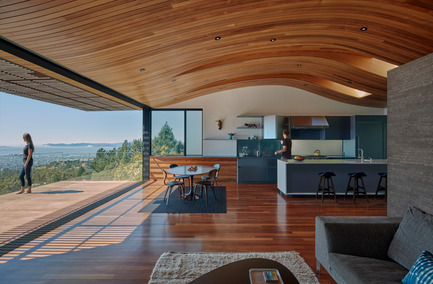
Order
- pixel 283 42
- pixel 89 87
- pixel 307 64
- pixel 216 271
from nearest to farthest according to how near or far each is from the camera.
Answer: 1. pixel 216 271
2. pixel 283 42
3. pixel 89 87
4. pixel 307 64

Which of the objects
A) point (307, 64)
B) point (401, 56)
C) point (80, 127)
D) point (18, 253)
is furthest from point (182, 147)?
point (80, 127)

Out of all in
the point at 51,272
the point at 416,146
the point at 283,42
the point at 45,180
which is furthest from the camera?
the point at 45,180

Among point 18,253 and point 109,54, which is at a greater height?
point 109,54

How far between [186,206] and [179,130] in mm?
4031

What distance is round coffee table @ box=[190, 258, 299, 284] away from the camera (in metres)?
1.68

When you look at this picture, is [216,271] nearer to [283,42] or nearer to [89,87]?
[283,42]

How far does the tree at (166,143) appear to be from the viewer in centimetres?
854

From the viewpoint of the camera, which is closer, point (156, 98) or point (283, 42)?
point (283, 42)

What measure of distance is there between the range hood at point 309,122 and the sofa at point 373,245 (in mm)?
5796

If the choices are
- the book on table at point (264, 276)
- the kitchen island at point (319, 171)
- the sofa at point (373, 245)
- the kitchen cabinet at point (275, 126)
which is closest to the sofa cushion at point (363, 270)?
the sofa at point (373, 245)

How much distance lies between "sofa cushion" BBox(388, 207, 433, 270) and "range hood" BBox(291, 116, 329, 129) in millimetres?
5972

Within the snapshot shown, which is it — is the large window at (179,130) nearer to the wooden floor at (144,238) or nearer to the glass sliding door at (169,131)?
the glass sliding door at (169,131)

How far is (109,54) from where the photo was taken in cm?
347

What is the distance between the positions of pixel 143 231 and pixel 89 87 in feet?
9.91
